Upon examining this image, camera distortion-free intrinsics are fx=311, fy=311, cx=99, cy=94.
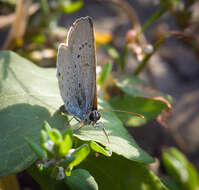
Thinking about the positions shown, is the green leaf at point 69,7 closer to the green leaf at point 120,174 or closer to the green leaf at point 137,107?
the green leaf at point 137,107

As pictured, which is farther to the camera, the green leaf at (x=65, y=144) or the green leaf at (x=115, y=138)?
the green leaf at (x=115, y=138)

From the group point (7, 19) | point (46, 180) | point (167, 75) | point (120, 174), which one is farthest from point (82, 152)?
point (167, 75)

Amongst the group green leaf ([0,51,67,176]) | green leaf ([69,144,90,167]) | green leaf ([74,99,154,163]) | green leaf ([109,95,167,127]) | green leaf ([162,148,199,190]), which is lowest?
green leaf ([162,148,199,190])

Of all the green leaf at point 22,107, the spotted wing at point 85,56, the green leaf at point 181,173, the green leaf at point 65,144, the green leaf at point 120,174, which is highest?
the spotted wing at point 85,56

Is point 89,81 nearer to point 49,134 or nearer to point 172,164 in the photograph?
point 49,134

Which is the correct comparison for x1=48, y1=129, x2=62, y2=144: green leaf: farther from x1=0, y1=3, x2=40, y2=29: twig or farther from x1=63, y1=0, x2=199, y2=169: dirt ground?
x1=0, y1=3, x2=40, y2=29: twig

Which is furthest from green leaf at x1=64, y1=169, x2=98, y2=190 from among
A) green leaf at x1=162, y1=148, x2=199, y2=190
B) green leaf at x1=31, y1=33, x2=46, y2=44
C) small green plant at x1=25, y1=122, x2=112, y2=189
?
green leaf at x1=31, y1=33, x2=46, y2=44

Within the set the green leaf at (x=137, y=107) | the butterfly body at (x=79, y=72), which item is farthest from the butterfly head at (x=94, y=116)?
the green leaf at (x=137, y=107)

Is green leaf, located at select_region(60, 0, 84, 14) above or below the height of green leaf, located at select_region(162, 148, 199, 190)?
above

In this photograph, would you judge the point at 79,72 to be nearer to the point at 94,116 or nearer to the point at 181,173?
the point at 94,116
